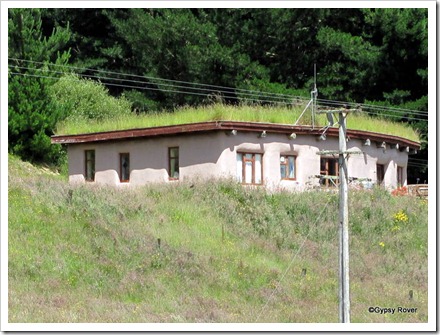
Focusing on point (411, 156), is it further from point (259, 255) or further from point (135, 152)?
point (259, 255)

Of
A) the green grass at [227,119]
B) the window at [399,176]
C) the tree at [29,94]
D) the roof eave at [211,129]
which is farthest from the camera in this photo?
the tree at [29,94]

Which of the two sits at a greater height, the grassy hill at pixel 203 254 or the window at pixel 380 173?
the window at pixel 380 173

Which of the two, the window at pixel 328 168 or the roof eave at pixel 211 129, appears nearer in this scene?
the roof eave at pixel 211 129

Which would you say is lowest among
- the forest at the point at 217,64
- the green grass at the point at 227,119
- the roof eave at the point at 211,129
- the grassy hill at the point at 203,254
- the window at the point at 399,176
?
the grassy hill at the point at 203,254

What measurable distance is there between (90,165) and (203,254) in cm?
1422

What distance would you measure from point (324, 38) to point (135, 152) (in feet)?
74.1

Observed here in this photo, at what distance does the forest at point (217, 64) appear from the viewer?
201 ft

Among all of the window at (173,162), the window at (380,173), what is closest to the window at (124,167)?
the window at (173,162)

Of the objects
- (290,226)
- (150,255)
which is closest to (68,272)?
(150,255)

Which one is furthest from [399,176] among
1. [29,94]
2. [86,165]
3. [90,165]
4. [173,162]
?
[29,94]

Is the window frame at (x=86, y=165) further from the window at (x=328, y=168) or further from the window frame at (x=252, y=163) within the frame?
the window at (x=328, y=168)

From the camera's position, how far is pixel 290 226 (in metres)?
41.3

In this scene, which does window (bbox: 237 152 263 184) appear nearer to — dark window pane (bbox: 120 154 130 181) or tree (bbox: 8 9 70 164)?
dark window pane (bbox: 120 154 130 181)

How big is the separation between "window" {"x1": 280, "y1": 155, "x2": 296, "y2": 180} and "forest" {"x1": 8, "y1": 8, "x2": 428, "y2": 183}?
16.0 meters
